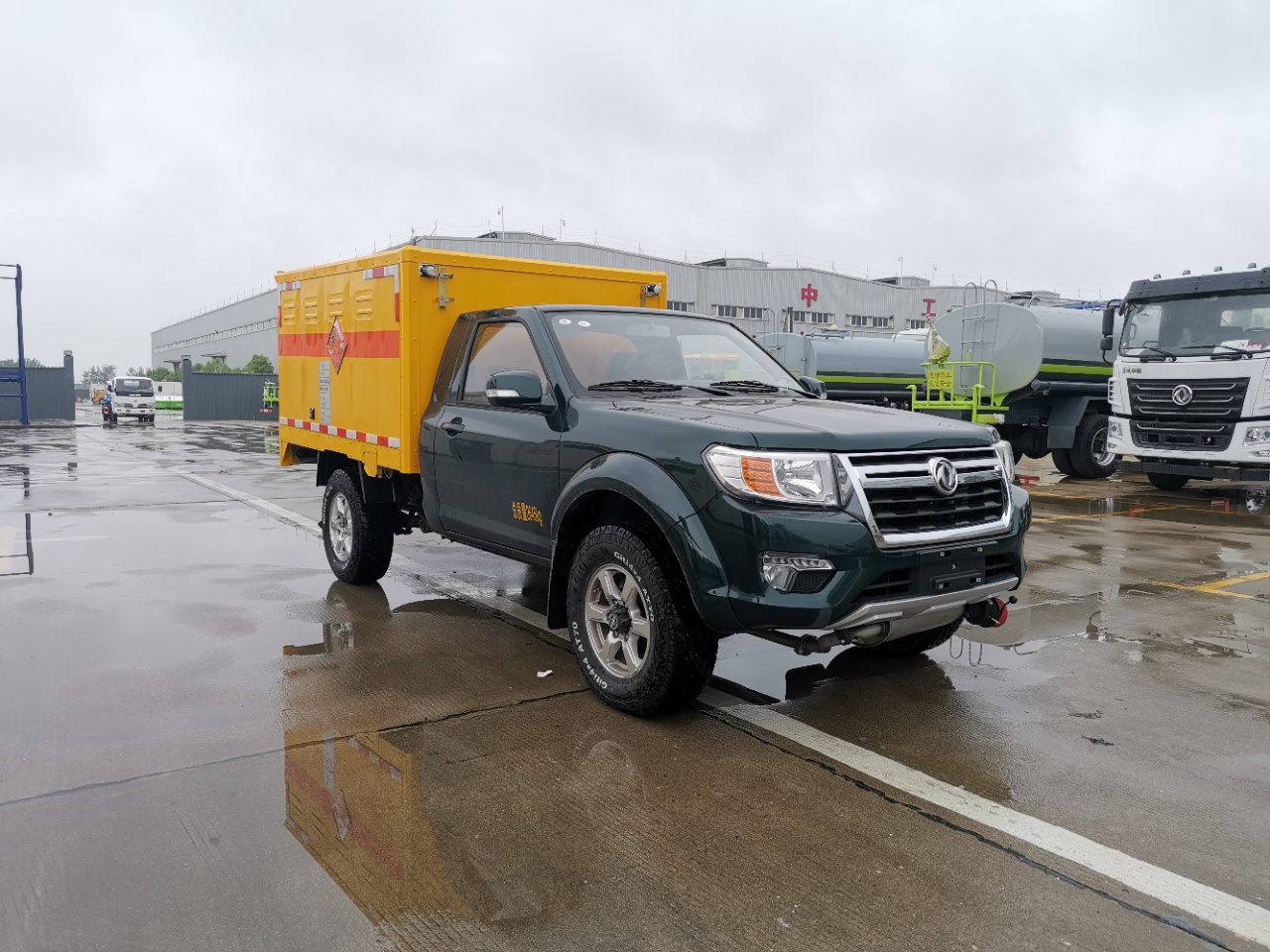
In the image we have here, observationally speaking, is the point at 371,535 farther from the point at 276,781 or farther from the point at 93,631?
the point at 276,781

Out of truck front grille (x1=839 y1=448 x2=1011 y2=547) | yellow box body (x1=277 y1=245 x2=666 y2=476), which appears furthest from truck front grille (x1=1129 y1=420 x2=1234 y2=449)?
truck front grille (x1=839 y1=448 x2=1011 y2=547)

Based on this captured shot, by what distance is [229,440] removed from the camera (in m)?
25.9

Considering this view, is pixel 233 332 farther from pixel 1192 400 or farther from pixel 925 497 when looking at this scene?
pixel 925 497

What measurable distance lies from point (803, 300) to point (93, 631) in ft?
170

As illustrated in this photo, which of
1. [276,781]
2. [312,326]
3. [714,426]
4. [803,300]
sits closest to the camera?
[276,781]

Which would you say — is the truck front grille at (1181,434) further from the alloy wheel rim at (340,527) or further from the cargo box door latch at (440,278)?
the alloy wheel rim at (340,527)

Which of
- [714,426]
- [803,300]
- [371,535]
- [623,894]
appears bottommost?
[623,894]

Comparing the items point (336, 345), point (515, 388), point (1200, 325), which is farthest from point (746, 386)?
point (1200, 325)

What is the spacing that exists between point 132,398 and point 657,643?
36.4 m

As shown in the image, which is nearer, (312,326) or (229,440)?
(312,326)

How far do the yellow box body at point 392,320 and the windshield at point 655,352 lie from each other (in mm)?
1189

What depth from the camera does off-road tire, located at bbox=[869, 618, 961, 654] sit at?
5.33 metres

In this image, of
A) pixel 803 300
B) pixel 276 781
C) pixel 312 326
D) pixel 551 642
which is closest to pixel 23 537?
pixel 312 326

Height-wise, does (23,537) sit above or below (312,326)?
below
